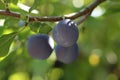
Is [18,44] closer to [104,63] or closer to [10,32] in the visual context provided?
[10,32]

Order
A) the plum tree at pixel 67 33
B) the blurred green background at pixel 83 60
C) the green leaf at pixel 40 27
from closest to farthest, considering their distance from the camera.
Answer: the plum tree at pixel 67 33
the green leaf at pixel 40 27
the blurred green background at pixel 83 60

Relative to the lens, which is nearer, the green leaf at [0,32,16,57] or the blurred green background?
the green leaf at [0,32,16,57]

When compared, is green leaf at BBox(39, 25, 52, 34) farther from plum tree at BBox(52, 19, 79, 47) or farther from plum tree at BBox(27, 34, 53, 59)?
plum tree at BBox(52, 19, 79, 47)

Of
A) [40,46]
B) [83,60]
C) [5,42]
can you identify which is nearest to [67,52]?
[40,46]

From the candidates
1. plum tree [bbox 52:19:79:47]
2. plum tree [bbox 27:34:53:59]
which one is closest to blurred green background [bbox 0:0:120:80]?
plum tree [bbox 27:34:53:59]

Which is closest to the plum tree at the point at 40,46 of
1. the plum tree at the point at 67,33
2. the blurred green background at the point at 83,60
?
the plum tree at the point at 67,33

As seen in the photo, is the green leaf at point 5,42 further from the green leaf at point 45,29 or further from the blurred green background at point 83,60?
the blurred green background at point 83,60

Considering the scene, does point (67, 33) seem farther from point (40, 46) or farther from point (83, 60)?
point (83, 60)

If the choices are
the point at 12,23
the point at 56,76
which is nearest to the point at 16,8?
the point at 12,23
